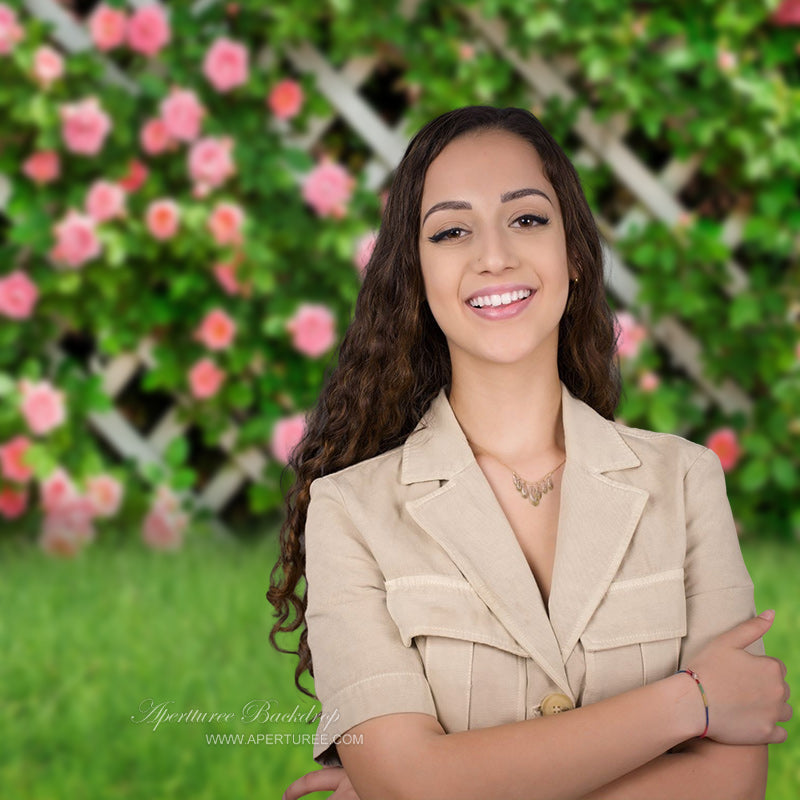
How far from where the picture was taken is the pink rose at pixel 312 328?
312 centimetres

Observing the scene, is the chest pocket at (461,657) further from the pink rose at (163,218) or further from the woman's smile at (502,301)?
the pink rose at (163,218)

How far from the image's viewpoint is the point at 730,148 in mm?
3316

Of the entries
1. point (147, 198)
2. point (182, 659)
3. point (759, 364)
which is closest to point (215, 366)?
point (147, 198)

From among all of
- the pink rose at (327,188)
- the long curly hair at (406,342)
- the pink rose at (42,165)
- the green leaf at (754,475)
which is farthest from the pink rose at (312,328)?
the long curly hair at (406,342)

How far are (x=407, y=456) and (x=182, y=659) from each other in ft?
3.99

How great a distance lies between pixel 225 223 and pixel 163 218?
0.59ft

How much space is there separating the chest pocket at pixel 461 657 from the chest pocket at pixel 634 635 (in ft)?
0.28

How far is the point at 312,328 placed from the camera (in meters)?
3.13

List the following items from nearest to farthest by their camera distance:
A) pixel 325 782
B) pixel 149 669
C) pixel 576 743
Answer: pixel 576 743 → pixel 325 782 → pixel 149 669

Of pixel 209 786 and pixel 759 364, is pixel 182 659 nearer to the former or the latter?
pixel 209 786

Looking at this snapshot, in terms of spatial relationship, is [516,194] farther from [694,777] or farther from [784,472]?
[784,472]

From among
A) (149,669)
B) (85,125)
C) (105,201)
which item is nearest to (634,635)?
(149,669)

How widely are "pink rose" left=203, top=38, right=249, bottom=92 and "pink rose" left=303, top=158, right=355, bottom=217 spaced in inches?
13.4

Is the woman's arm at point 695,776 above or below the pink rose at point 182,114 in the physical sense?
below
